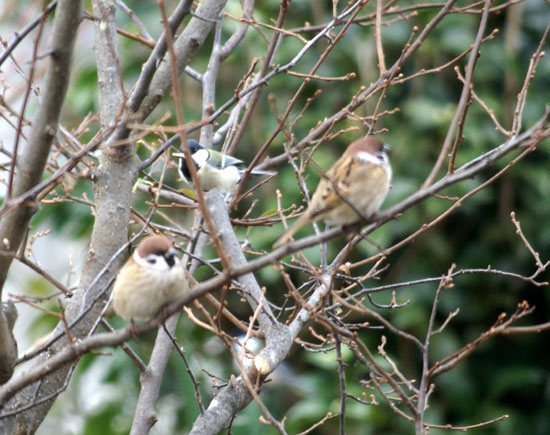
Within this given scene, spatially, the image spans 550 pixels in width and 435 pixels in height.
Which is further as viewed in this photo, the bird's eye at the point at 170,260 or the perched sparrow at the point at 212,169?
the perched sparrow at the point at 212,169

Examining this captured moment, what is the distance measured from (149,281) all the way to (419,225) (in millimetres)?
3109

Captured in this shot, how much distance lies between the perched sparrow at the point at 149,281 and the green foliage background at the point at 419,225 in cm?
243

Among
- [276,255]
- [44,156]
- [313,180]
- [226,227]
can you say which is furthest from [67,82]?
[313,180]

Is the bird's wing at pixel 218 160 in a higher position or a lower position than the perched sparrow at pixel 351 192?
higher

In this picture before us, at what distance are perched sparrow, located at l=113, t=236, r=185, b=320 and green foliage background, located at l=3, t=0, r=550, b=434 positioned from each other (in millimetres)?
2430

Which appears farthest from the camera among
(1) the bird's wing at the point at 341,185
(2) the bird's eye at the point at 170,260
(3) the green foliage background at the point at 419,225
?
(3) the green foliage background at the point at 419,225

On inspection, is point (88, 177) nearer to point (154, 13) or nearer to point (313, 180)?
point (313, 180)

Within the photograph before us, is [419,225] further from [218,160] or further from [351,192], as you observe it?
[351,192]

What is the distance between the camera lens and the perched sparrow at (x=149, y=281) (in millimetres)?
2494

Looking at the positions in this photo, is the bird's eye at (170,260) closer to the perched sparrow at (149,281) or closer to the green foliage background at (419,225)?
the perched sparrow at (149,281)

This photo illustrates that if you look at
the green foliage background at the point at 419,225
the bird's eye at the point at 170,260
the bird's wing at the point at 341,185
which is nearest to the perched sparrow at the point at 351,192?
the bird's wing at the point at 341,185

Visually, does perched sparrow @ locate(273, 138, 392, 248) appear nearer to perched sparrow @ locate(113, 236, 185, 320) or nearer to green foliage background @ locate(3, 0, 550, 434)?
perched sparrow @ locate(113, 236, 185, 320)

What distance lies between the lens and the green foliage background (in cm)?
513

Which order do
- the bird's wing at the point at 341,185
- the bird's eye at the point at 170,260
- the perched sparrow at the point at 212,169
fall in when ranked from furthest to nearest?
the perched sparrow at the point at 212,169
the bird's eye at the point at 170,260
the bird's wing at the point at 341,185
